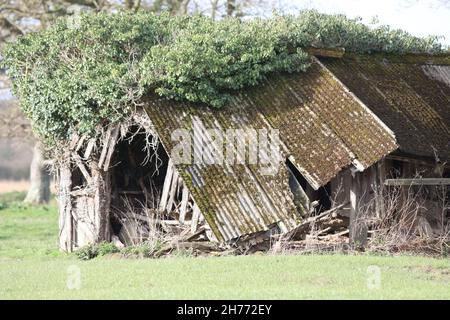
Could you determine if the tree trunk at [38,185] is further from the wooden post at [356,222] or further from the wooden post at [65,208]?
the wooden post at [356,222]

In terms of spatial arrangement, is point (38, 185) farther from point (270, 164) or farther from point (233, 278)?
point (233, 278)

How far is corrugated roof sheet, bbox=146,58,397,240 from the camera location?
23656 millimetres

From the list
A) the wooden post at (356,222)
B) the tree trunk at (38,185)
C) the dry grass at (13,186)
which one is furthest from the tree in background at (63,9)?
the wooden post at (356,222)

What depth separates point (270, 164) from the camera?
973 inches

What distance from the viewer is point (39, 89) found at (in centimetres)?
2641

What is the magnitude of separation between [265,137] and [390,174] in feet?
11.8

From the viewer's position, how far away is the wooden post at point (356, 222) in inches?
954

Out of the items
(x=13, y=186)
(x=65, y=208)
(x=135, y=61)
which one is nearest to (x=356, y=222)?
(x=135, y=61)

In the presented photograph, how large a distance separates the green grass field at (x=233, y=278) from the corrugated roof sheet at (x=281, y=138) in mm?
2042

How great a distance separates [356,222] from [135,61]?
288 inches

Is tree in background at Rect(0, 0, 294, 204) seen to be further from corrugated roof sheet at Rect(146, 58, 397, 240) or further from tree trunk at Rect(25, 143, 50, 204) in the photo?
corrugated roof sheet at Rect(146, 58, 397, 240)

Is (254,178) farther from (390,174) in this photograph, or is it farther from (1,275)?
(1,275)

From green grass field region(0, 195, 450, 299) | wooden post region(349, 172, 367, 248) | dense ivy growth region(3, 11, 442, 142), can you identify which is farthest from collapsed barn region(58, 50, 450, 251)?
green grass field region(0, 195, 450, 299)
